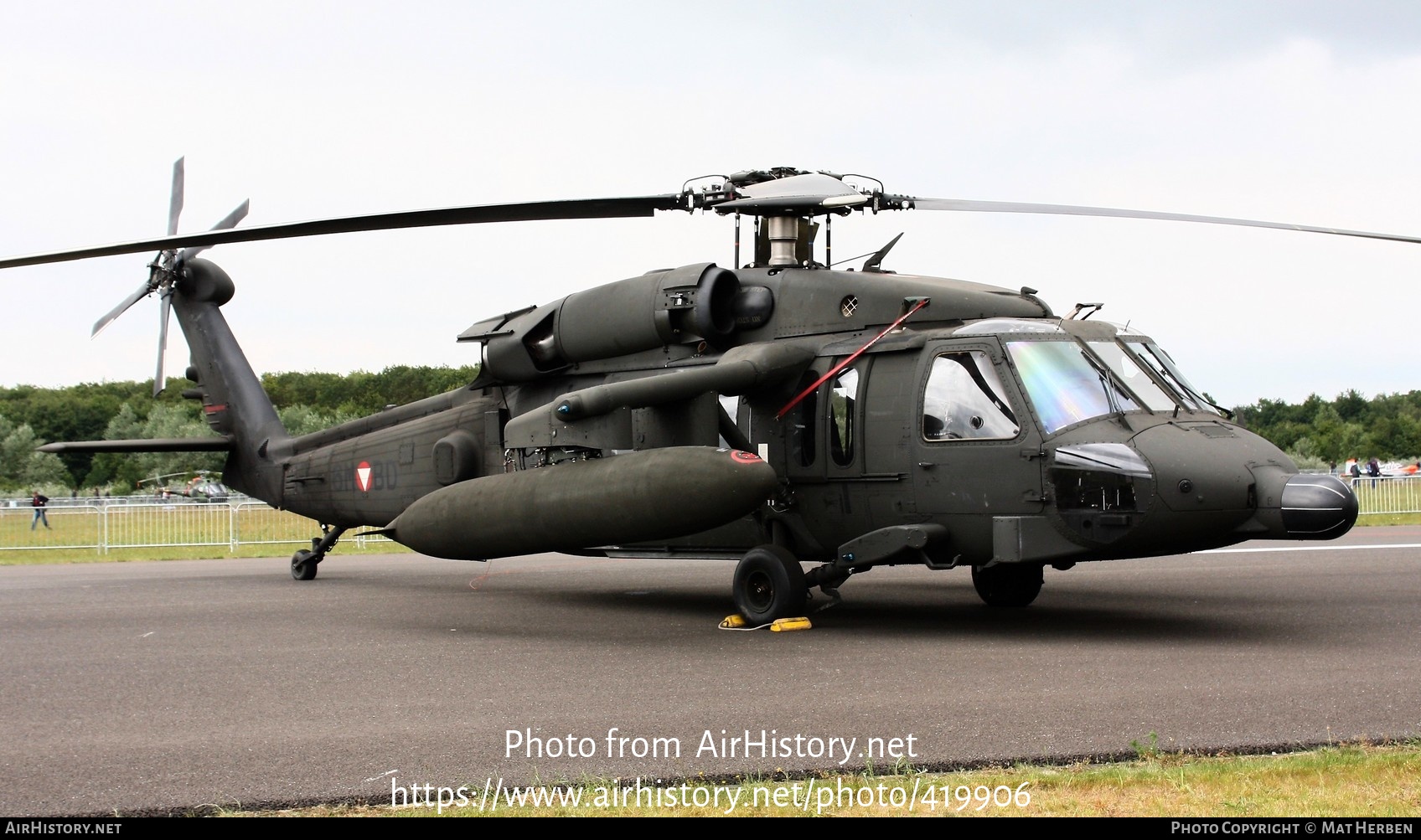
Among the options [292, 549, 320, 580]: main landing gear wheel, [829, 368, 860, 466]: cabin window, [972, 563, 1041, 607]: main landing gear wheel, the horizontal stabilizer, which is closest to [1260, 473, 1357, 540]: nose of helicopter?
[972, 563, 1041, 607]: main landing gear wheel

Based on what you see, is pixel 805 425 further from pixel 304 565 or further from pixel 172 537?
pixel 172 537

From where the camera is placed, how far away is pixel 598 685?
7953 millimetres

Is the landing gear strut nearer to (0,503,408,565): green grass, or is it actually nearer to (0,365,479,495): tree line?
(0,503,408,565): green grass

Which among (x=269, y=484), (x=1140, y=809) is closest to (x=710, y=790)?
(x=1140, y=809)

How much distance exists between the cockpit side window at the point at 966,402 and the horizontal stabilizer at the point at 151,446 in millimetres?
10672

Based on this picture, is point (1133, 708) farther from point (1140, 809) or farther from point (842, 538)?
point (842, 538)

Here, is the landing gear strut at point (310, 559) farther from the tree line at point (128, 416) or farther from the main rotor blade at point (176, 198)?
the tree line at point (128, 416)

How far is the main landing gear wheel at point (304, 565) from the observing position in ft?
56.7

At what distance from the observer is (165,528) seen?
2708cm

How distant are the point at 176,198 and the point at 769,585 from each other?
10340 mm

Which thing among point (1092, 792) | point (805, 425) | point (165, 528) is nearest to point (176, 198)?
point (805, 425)

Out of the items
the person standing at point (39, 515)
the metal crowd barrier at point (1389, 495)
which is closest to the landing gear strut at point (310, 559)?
the person standing at point (39, 515)

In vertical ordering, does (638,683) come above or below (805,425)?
below

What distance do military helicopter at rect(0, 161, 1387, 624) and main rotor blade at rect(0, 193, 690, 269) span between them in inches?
1.2
